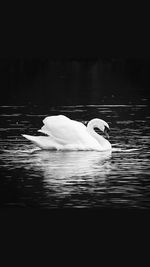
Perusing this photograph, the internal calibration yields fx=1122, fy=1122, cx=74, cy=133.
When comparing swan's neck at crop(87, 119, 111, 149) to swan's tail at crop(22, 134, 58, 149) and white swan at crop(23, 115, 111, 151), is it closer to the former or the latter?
white swan at crop(23, 115, 111, 151)

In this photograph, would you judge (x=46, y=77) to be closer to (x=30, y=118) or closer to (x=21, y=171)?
(x=30, y=118)

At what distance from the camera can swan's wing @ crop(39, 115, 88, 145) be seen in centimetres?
3488

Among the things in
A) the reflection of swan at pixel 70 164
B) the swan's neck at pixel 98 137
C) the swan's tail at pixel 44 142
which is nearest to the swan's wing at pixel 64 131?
the swan's tail at pixel 44 142

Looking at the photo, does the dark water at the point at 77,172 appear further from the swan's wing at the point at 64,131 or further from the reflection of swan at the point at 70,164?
the swan's wing at the point at 64,131

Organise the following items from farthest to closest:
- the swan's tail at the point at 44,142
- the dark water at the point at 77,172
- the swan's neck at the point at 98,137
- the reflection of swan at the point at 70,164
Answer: the swan's neck at the point at 98,137 < the swan's tail at the point at 44,142 < the reflection of swan at the point at 70,164 < the dark water at the point at 77,172

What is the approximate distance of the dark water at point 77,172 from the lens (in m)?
27.2

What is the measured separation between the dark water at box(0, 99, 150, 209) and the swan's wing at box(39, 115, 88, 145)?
19.8 inches

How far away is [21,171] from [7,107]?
18924mm

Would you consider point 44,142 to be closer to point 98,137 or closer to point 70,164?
point 98,137

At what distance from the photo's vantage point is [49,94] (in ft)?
189

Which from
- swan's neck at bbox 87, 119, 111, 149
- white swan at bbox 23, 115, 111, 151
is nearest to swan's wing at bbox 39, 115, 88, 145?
white swan at bbox 23, 115, 111, 151

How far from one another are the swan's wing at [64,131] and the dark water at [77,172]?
0.50m

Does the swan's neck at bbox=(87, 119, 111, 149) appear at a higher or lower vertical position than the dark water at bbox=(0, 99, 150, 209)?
higher

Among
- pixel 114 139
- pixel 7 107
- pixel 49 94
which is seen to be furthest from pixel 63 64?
pixel 114 139
